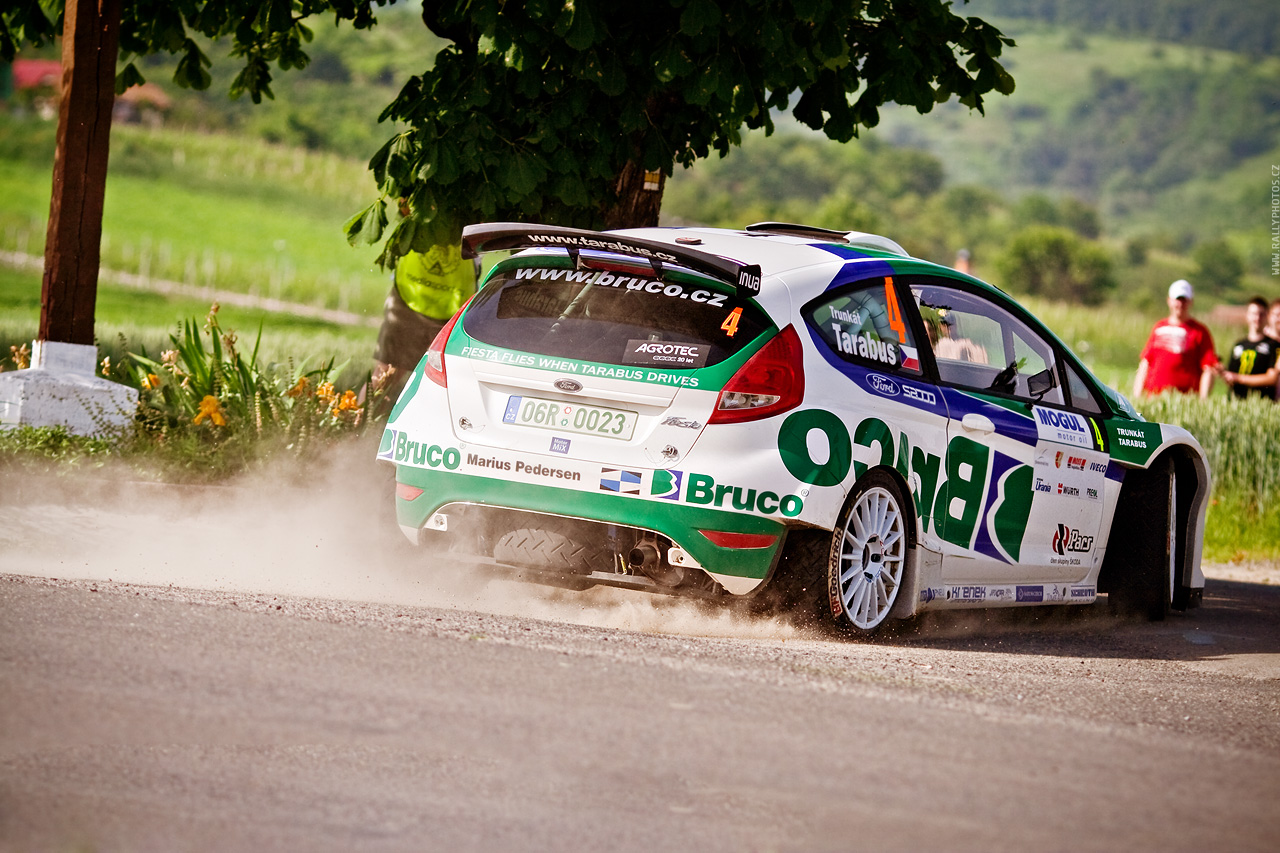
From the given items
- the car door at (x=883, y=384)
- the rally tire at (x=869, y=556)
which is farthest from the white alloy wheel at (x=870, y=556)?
the car door at (x=883, y=384)

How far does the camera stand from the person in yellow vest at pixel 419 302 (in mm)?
10344

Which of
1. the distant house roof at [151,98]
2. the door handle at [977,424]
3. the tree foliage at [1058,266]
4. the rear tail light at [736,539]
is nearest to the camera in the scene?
the rear tail light at [736,539]

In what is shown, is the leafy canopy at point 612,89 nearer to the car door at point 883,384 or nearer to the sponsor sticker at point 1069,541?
the car door at point 883,384

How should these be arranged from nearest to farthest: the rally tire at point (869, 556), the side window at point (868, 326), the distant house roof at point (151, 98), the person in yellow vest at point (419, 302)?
the rally tire at point (869, 556) → the side window at point (868, 326) → the person in yellow vest at point (419, 302) → the distant house roof at point (151, 98)

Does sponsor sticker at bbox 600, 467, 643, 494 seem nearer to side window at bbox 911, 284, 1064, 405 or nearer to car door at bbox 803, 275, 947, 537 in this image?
car door at bbox 803, 275, 947, 537

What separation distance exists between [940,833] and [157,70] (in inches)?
6202

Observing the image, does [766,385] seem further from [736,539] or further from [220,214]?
[220,214]

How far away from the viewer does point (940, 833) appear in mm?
3928

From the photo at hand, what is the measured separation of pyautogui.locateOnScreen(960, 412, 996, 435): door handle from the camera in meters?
7.27

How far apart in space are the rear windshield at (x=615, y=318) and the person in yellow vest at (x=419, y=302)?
11.2 feet

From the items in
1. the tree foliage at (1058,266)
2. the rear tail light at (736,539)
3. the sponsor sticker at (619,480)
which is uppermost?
the tree foliage at (1058,266)

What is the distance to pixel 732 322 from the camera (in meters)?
6.41

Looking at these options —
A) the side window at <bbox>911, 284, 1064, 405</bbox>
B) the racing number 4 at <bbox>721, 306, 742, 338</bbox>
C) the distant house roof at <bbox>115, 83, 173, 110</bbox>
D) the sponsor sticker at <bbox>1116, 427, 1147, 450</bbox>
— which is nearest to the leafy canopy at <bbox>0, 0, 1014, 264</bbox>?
the side window at <bbox>911, 284, 1064, 405</bbox>

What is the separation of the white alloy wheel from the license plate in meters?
1.00
